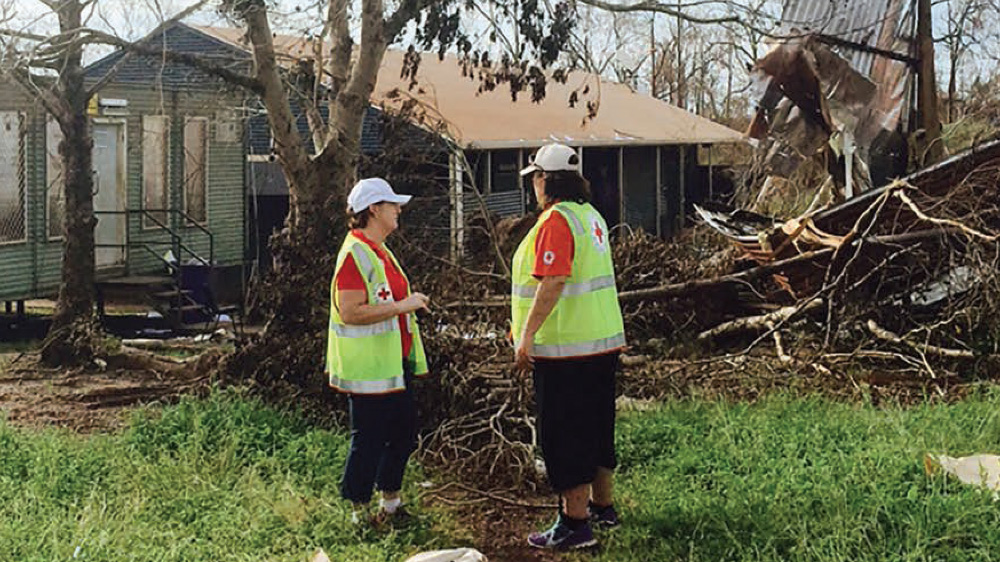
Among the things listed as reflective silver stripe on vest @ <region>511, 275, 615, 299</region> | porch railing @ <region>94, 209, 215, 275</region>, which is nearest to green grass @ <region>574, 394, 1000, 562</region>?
reflective silver stripe on vest @ <region>511, 275, 615, 299</region>

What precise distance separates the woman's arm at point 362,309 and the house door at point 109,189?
1043 cm

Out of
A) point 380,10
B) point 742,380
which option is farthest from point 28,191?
point 742,380

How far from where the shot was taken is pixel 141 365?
1110 cm

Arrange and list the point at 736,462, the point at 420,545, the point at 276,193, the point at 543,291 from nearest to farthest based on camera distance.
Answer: the point at 543,291, the point at 420,545, the point at 736,462, the point at 276,193

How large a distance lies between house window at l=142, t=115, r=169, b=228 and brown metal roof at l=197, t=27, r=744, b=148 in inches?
58.2

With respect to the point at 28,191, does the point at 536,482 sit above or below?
below

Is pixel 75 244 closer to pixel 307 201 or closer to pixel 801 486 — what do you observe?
pixel 307 201

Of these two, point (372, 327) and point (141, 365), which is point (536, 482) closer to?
point (372, 327)

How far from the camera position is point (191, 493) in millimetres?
6238

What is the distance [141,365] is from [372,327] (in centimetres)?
618

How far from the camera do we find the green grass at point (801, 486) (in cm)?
511

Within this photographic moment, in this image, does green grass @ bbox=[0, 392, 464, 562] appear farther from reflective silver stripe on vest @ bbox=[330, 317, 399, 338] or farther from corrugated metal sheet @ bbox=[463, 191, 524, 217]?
corrugated metal sheet @ bbox=[463, 191, 524, 217]

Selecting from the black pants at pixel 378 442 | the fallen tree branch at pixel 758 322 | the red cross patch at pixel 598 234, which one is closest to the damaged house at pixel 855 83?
the fallen tree branch at pixel 758 322

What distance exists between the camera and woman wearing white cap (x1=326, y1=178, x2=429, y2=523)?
219 inches
